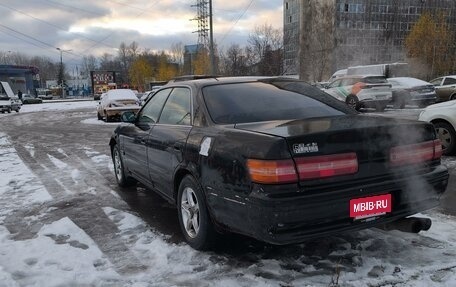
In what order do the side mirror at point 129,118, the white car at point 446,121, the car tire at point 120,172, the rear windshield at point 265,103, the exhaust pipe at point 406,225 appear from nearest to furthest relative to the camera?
the exhaust pipe at point 406,225 < the rear windshield at point 265,103 < the side mirror at point 129,118 < the car tire at point 120,172 < the white car at point 446,121

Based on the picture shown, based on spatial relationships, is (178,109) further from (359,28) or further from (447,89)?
(447,89)

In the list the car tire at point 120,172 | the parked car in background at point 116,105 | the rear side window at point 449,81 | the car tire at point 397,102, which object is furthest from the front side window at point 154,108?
the rear side window at point 449,81

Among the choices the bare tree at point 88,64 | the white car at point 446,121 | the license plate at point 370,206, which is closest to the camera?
the license plate at point 370,206

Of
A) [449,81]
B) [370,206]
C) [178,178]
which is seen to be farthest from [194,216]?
[449,81]

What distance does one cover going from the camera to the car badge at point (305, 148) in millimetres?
2957

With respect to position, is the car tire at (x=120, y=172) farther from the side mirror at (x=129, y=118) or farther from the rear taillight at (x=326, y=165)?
the rear taillight at (x=326, y=165)

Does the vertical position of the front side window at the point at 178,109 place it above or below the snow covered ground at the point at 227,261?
above

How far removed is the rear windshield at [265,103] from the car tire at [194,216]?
2.16ft

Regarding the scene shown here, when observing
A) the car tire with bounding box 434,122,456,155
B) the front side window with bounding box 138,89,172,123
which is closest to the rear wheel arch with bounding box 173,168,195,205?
the front side window with bounding box 138,89,172,123

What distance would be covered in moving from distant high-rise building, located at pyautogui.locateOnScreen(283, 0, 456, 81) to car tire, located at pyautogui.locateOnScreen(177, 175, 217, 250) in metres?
2.32

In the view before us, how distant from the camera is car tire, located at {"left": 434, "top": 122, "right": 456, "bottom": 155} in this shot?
7804mm

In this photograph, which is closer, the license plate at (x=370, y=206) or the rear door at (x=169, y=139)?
the license plate at (x=370, y=206)

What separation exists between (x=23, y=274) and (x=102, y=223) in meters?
1.37

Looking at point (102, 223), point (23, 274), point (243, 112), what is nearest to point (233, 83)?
point (243, 112)
